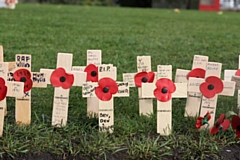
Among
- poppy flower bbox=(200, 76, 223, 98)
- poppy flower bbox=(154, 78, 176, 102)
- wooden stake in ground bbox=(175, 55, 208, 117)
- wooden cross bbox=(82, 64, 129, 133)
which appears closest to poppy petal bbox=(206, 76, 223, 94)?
poppy flower bbox=(200, 76, 223, 98)

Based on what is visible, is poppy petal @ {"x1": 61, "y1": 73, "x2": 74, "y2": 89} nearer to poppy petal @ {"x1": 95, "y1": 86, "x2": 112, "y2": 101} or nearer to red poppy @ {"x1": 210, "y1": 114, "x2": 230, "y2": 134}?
poppy petal @ {"x1": 95, "y1": 86, "x2": 112, "y2": 101}

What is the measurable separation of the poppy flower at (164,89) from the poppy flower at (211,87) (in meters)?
0.20

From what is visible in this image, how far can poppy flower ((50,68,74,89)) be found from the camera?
8.46ft

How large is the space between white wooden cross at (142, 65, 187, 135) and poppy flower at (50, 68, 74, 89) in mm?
464

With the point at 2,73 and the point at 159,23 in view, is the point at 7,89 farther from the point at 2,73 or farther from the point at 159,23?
the point at 159,23

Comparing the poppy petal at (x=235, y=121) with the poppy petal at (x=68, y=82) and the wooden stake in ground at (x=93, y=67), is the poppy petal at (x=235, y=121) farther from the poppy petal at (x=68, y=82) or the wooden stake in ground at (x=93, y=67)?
the poppy petal at (x=68, y=82)

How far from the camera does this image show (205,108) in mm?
2676

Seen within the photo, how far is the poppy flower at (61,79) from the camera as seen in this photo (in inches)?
102

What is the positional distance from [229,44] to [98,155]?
12.2 ft

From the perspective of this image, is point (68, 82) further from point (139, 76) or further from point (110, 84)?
point (139, 76)

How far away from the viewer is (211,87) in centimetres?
264

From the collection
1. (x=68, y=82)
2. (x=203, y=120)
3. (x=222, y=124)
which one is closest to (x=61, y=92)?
(x=68, y=82)

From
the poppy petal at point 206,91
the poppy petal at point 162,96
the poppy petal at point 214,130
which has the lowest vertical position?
the poppy petal at point 214,130

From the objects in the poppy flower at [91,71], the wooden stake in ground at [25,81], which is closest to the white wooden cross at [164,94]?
the poppy flower at [91,71]
